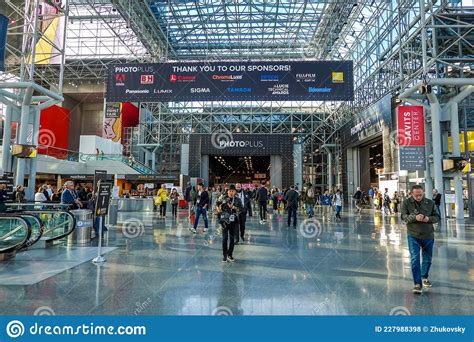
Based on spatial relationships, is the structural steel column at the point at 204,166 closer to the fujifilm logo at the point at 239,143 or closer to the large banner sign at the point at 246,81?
the fujifilm logo at the point at 239,143

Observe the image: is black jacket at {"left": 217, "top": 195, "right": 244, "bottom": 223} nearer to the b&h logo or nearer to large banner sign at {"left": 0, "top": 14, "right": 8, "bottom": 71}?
the b&h logo

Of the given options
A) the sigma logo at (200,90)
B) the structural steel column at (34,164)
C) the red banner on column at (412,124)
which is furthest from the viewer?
the red banner on column at (412,124)

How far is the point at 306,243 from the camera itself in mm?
8055

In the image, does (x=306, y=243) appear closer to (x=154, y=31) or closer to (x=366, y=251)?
(x=366, y=251)

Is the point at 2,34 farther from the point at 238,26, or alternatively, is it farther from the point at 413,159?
the point at 413,159

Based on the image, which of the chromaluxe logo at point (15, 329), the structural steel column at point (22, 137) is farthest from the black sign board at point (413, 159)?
the structural steel column at point (22, 137)

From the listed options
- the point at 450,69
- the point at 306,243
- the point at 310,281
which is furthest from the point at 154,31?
the point at 310,281

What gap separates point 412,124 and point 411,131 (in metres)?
0.36

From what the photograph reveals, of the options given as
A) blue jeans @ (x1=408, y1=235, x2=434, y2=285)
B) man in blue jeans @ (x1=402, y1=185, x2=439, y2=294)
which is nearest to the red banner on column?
man in blue jeans @ (x1=402, y1=185, x2=439, y2=294)

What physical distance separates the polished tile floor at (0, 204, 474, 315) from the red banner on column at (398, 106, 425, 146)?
879cm

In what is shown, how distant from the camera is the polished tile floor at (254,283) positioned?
12.4ft

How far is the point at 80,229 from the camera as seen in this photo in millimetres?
8289

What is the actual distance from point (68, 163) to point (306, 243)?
24.2 meters

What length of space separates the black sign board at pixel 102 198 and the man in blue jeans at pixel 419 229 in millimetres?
5842
